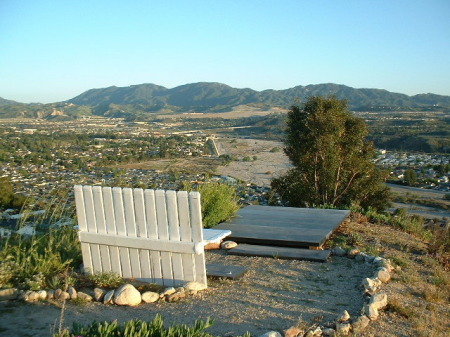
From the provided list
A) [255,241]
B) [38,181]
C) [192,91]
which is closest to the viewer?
[255,241]

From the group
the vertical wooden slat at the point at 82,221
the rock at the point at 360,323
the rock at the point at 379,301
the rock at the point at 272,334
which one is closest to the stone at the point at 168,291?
the vertical wooden slat at the point at 82,221

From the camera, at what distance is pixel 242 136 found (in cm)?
7100

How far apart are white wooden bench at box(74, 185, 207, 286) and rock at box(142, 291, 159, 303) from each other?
0.41 metres

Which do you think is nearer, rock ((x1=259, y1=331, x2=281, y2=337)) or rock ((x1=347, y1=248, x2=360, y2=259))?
rock ((x1=259, y1=331, x2=281, y2=337))

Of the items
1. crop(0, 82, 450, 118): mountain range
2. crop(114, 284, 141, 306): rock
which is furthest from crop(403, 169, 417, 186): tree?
crop(0, 82, 450, 118): mountain range

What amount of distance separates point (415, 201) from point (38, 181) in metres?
20.1

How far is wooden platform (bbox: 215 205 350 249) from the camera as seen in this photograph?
7.77 meters

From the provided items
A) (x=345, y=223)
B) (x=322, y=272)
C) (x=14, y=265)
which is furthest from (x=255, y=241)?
(x=14, y=265)

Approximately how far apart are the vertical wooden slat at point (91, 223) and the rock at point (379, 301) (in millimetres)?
3321

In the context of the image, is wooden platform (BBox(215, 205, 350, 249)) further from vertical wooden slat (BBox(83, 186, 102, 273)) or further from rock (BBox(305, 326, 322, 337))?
rock (BBox(305, 326, 322, 337))

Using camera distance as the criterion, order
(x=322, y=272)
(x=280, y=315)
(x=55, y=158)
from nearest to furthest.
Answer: (x=280, y=315) < (x=322, y=272) < (x=55, y=158)

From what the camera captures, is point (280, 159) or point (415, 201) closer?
point (415, 201)

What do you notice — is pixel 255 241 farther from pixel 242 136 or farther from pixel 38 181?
pixel 242 136

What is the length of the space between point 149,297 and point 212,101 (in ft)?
532
